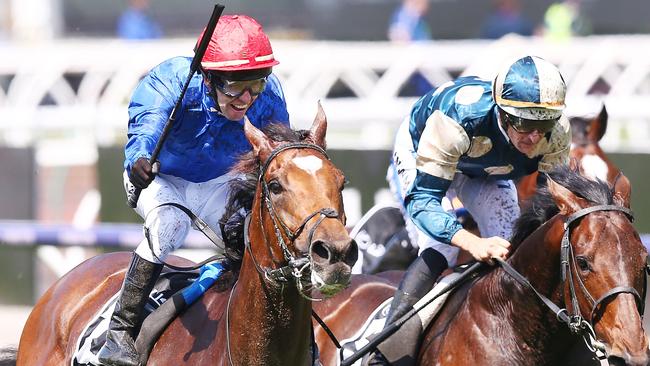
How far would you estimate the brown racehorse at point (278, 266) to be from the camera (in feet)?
13.2

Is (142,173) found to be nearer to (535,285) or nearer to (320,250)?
(320,250)

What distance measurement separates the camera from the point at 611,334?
4367 millimetres

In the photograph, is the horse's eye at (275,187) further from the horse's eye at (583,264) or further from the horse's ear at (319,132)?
the horse's eye at (583,264)

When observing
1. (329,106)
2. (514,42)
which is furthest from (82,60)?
(514,42)

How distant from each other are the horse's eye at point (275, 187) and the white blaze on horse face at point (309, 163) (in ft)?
0.31

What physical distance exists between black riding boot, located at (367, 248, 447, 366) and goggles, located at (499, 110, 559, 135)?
767 mm

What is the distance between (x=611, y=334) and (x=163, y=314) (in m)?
1.76

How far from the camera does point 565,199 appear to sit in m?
4.69

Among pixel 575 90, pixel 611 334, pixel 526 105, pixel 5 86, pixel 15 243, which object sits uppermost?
pixel 526 105

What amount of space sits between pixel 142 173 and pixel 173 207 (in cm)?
45

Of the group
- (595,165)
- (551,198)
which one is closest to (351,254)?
(551,198)

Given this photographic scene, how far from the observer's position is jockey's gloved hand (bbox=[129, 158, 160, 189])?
4629 mm

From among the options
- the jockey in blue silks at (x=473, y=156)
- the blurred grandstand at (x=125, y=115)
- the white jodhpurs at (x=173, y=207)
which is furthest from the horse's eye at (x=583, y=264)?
the blurred grandstand at (x=125, y=115)

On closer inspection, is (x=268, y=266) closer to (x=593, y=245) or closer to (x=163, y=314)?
(x=163, y=314)
